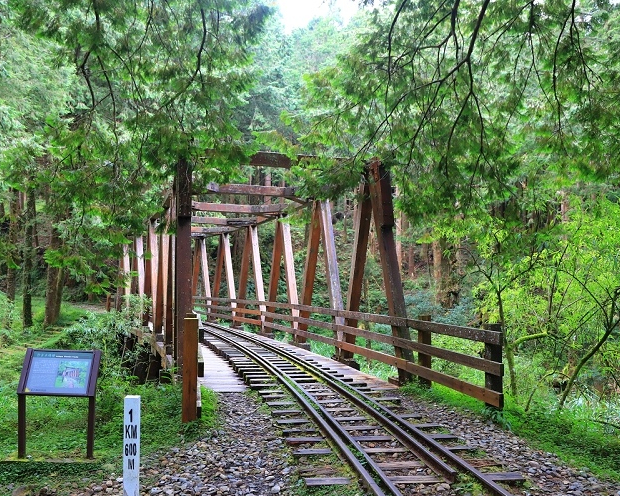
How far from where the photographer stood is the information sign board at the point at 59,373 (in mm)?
4824

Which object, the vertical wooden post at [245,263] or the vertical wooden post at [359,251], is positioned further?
the vertical wooden post at [245,263]

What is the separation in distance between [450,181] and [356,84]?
1734mm

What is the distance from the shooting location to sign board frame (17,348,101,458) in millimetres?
4812

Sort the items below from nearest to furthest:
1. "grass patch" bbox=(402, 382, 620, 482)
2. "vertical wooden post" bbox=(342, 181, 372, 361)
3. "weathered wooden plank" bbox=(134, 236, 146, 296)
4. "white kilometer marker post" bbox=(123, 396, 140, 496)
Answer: "white kilometer marker post" bbox=(123, 396, 140, 496), "grass patch" bbox=(402, 382, 620, 482), "vertical wooden post" bbox=(342, 181, 372, 361), "weathered wooden plank" bbox=(134, 236, 146, 296)

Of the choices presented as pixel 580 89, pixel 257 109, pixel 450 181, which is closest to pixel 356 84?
pixel 450 181

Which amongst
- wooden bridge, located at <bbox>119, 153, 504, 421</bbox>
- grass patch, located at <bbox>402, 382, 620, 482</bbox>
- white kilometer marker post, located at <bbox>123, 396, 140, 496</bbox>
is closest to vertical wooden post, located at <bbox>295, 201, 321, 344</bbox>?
wooden bridge, located at <bbox>119, 153, 504, 421</bbox>

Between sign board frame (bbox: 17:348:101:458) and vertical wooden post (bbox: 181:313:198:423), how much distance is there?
1.13m

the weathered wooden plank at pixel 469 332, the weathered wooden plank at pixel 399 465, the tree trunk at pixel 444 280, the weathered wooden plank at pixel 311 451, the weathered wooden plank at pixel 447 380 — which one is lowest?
the weathered wooden plank at pixel 399 465

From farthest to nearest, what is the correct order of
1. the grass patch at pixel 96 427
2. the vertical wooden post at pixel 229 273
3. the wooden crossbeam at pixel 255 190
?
the vertical wooden post at pixel 229 273, the wooden crossbeam at pixel 255 190, the grass patch at pixel 96 427

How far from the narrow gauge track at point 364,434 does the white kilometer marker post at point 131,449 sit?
4.78 feet

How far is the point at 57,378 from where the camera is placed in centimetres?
490

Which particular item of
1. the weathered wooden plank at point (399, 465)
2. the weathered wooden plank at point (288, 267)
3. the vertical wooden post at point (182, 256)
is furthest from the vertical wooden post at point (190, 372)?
the weathered wooden plank at point (288, 267)

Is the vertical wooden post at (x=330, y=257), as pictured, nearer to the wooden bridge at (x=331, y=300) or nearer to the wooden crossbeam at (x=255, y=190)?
the wooden bridge at (x=331, y=300)

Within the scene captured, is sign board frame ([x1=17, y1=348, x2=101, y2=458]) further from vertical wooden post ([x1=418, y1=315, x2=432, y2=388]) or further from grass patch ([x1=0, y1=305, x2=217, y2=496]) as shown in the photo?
vertical wooden post ([x1=418, y1=315, x2=432, y2=388])
